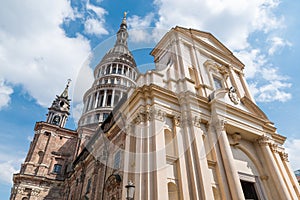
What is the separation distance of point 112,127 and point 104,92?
32.2m

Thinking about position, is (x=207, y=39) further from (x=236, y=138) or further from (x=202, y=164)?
(x=202, y=164)

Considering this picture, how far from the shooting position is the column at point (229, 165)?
37.6 feet

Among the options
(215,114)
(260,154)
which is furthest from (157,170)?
(260,154)

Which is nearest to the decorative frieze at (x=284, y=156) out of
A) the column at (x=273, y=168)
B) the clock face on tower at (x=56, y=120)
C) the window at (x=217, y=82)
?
the column at (x=273, y=168)

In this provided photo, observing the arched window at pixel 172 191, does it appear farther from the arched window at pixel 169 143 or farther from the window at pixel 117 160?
the window at pixel 117 160

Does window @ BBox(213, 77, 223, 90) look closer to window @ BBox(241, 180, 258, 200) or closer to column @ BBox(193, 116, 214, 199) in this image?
column @ BBox(193, 116, 214, 199)

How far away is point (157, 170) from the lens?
1040 cm

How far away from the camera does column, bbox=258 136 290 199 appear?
1383 centimetres

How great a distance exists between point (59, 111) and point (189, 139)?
129 ft

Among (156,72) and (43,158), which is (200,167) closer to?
(156,72)

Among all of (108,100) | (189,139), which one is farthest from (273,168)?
(108,100)

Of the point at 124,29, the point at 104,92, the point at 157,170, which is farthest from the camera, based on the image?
the point at 124,29

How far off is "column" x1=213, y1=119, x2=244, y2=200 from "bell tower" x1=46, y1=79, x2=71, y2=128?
122 ft

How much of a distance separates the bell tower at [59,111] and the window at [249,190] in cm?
3788
